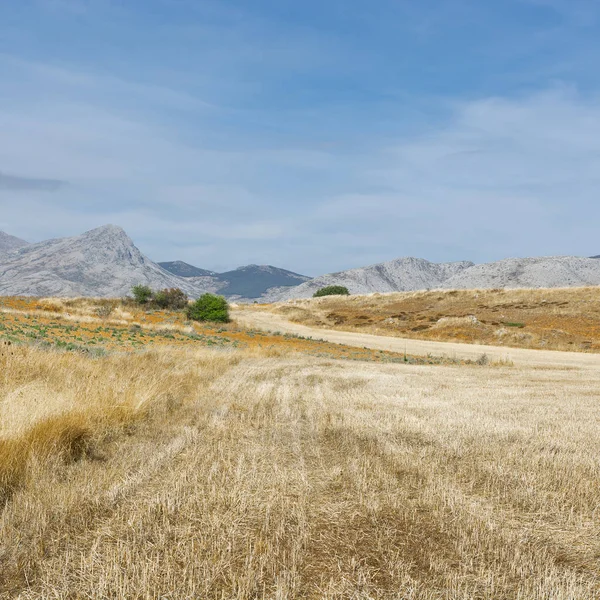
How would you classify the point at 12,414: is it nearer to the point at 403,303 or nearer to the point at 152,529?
the point at 152,529

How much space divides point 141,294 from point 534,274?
133673mm

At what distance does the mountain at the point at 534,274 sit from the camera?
152 meters

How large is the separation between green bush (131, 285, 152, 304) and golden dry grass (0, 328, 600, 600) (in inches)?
2378

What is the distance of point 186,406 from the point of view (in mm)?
10445

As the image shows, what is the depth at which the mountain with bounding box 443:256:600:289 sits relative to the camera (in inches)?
5994

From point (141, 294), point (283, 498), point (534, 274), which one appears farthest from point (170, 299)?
point (534, 274)

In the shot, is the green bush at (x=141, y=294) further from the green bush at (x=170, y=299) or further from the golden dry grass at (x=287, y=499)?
the golden dry grass at (x=287, y=499)

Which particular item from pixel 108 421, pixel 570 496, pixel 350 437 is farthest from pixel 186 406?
pixel 570 496

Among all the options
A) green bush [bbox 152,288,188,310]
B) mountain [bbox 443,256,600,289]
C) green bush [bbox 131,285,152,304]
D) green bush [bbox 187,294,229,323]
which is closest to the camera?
green bush [bbox 187,294,229,323]

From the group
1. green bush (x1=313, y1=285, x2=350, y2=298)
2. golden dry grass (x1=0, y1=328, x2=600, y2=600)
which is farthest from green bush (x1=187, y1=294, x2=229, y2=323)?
green bush (x1=313, y1=285, x2=350, y2=298)

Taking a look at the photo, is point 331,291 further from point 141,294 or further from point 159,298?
point 141,294

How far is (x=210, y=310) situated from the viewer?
5866 cm

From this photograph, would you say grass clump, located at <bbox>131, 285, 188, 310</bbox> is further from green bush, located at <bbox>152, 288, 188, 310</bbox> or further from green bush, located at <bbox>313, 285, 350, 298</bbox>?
green bush, located at <bbox>313, 285, 350, 298</bbox>

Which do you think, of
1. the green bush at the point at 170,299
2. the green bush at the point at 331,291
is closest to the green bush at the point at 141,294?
the green bush at the point at 170,299
